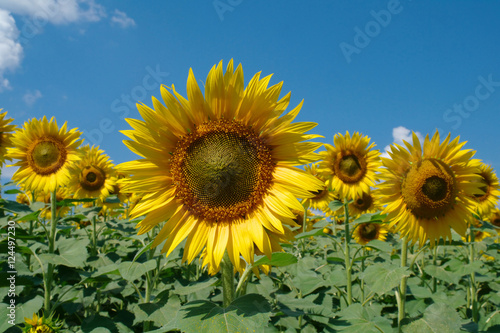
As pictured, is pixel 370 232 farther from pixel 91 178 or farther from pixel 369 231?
pixel 91 178

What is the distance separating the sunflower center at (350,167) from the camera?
21.3 ft

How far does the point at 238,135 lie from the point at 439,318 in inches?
91.2

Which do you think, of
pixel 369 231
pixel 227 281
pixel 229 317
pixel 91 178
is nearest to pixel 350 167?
pixel 369 231

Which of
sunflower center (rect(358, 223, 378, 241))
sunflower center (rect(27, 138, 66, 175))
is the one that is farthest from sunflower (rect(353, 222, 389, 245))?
sunflower center (rect(27, 138, 66, 175))

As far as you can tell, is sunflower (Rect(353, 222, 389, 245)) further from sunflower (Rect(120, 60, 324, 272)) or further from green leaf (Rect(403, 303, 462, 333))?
sunflower (Rect(120, 60, 324, 272))

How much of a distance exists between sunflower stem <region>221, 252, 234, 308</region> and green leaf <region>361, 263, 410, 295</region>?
4.42 feet

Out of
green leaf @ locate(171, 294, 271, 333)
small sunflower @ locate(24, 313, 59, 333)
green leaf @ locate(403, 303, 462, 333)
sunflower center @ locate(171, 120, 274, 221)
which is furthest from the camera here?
green leaf @ locate(403, 303, 462, 333)

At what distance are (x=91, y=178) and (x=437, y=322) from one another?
22.6ft

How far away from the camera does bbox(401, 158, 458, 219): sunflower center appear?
12.1ft

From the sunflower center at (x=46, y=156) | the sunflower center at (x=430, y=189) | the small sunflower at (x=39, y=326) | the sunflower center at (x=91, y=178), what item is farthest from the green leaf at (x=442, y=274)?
the sunflower center at (x=91, y=178)

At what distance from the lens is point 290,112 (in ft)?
7.39

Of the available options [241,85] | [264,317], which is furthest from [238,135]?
[264,317]

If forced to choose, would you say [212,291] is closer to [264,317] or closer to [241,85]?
[264,317]

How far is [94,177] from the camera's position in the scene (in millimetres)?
7543
